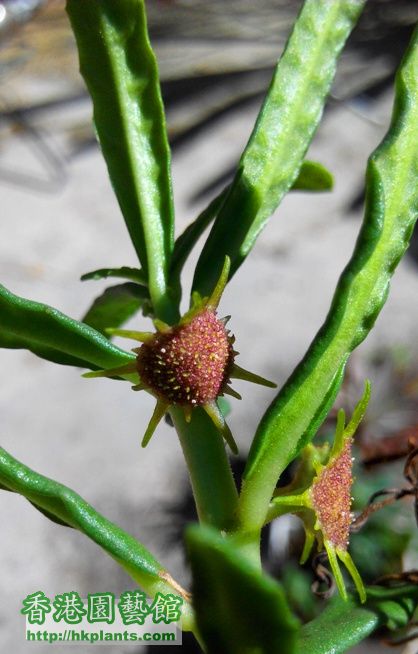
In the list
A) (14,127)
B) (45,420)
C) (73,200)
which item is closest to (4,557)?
(45,420)

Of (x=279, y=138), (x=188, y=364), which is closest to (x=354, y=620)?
(x=188, y=364)

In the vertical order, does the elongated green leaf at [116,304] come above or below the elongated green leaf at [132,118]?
below

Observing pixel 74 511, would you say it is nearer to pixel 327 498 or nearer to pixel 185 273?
pixel 327 498

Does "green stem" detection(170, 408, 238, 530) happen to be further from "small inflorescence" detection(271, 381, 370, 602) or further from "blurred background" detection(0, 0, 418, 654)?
"blurred background" detection(0, 0, 418, 654)

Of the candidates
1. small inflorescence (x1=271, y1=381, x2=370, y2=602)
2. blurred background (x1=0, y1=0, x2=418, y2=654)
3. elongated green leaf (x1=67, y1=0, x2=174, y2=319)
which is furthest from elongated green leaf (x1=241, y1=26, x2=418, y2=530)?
blurred background (x1=0, y1=0, x2=418, y2=654)

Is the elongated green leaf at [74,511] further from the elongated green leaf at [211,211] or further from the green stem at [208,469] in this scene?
the elongated green leaf at [211,211]

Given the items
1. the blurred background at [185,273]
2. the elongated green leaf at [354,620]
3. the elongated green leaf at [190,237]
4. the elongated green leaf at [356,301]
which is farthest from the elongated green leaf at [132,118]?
the blurred background at [185,273]
